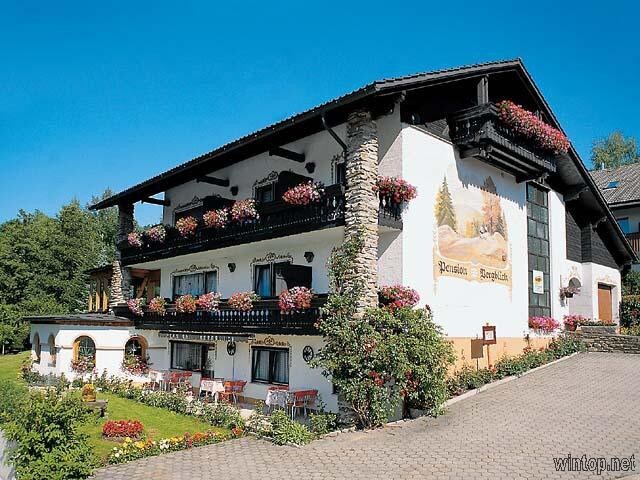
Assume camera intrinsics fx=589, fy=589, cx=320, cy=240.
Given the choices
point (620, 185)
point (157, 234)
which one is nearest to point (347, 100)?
point (157, 234)

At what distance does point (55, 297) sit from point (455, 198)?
3874 centimetres

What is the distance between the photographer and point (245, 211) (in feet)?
61.8

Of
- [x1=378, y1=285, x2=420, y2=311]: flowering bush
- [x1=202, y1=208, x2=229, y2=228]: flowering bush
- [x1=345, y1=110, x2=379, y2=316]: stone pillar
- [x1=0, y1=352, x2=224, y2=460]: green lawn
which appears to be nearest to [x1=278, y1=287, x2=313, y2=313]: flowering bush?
[x1=345, y1=110, x2=379, y2=316]: stone pillar

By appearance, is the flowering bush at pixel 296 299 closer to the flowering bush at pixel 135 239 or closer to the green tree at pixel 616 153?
the flowering bush at pixel 135 239

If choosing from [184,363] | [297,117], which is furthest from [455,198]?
[184,363]

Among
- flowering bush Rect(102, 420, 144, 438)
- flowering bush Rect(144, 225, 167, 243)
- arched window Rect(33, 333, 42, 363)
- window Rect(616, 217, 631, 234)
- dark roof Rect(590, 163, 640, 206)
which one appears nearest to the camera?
flowering bush Rect(102, 420, 144, 438)

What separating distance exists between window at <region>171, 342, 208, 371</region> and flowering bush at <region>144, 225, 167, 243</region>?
4370 millimetres

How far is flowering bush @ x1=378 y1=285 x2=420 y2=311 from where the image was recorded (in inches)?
602

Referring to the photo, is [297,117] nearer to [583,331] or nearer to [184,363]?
[184,363]

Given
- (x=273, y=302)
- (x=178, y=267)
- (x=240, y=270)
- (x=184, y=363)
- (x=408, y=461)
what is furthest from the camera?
(x=178, y=267)

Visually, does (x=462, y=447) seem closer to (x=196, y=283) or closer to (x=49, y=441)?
(x=49, y=441)

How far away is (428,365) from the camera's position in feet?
47.3

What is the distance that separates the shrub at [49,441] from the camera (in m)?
9.79

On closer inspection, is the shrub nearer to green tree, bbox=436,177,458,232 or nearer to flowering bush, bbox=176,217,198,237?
green tree, bbox=436,177,458,232
